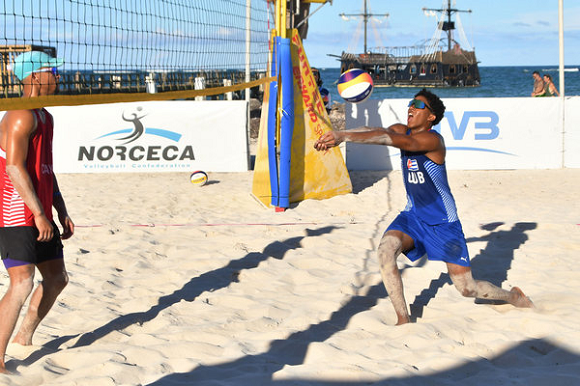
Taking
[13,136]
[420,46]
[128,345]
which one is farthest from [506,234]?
[420,46]

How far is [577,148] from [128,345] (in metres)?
8.97

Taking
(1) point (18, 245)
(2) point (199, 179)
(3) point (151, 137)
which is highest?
(3) point (151, 137)

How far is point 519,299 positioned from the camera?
399 cm

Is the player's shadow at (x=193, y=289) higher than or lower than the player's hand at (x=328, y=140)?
lower

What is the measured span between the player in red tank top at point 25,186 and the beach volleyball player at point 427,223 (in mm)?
1755

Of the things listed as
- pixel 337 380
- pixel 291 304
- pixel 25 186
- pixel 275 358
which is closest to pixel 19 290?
pixel 25 186

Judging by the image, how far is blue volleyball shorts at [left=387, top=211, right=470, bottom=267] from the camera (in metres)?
3.74

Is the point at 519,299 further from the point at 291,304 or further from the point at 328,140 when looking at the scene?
the point at 328,140

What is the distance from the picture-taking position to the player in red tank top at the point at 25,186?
2.98 meters

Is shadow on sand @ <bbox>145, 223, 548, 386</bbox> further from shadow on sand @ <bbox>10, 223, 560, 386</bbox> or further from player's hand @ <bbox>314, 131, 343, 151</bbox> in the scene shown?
player's hand @ <bbox>314, 131, 343, 151</bbox>

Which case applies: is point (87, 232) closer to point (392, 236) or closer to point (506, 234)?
point (392, 236)

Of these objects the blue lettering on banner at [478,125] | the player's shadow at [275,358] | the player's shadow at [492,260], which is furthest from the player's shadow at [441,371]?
the blue lettering on banner at [478,125]

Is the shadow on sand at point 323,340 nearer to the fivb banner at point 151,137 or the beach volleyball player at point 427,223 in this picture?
the beach volleyball player at point 427,223

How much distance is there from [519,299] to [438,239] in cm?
73
